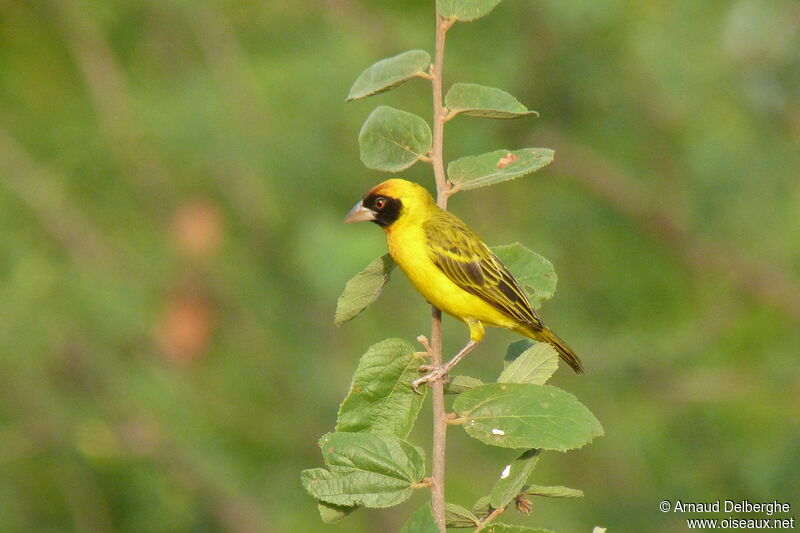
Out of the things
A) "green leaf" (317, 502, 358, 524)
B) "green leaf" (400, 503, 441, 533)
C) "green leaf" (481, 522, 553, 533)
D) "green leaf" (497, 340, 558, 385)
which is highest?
"green leaf" (497, 340, 558, 385)

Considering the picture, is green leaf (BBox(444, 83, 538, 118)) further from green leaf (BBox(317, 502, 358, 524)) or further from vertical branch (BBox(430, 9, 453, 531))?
green leaf (BBox(317, 502, 358, 524))

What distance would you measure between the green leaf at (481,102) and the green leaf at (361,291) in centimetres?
40

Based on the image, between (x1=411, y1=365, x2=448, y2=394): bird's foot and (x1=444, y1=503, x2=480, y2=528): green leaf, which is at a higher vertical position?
(x1=411, y1=365, x2=448, y2=394): bird's foot

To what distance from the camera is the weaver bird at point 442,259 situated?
369 cm

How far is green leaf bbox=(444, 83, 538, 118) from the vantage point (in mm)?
2326

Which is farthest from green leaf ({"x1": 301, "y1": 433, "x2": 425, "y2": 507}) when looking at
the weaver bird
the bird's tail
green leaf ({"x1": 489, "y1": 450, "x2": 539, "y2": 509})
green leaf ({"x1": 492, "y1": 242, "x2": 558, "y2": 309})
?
the bird's tail

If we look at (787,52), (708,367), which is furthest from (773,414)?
(787,52)

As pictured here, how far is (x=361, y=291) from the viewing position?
96.9 inches

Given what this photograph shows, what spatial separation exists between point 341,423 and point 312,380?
5.19 meters

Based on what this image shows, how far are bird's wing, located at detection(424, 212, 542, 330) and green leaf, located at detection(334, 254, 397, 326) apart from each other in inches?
47.9

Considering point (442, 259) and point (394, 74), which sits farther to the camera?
point (442, 259)

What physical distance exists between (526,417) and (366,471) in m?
0.32

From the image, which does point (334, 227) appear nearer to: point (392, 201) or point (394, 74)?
point (392, 201)

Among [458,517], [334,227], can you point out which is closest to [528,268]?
[458,517]
